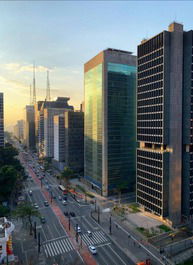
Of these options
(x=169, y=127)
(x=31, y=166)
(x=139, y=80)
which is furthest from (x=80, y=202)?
(x=31, y=166)

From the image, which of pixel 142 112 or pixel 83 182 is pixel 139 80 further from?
pixel 83 182

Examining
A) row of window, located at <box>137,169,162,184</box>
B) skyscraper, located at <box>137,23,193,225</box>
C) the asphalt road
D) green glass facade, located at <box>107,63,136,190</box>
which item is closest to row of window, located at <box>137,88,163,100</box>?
skyscraper, located at <box>137,23,193,225</box>

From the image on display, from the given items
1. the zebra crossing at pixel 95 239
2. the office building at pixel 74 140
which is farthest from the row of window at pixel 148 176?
the office building at pixel 74 140

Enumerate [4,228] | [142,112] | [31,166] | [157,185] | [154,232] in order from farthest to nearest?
[31,166] → [142,112] → [157,185] → [154,232] → [4,228]

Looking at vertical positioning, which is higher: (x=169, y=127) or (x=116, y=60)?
(x=116, y=60)

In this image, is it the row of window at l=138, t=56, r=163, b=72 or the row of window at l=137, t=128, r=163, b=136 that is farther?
the row of window at l=137, t=128, r=163, b=136

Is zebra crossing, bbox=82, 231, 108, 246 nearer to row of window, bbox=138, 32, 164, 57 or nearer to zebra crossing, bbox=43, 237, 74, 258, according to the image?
zebra crossing, bbox=43, 237, 74, 258

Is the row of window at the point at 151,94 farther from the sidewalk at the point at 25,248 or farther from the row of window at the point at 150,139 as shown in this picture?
the sidewalk at the point at 25,248

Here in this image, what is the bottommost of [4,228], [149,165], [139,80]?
[4,228]
